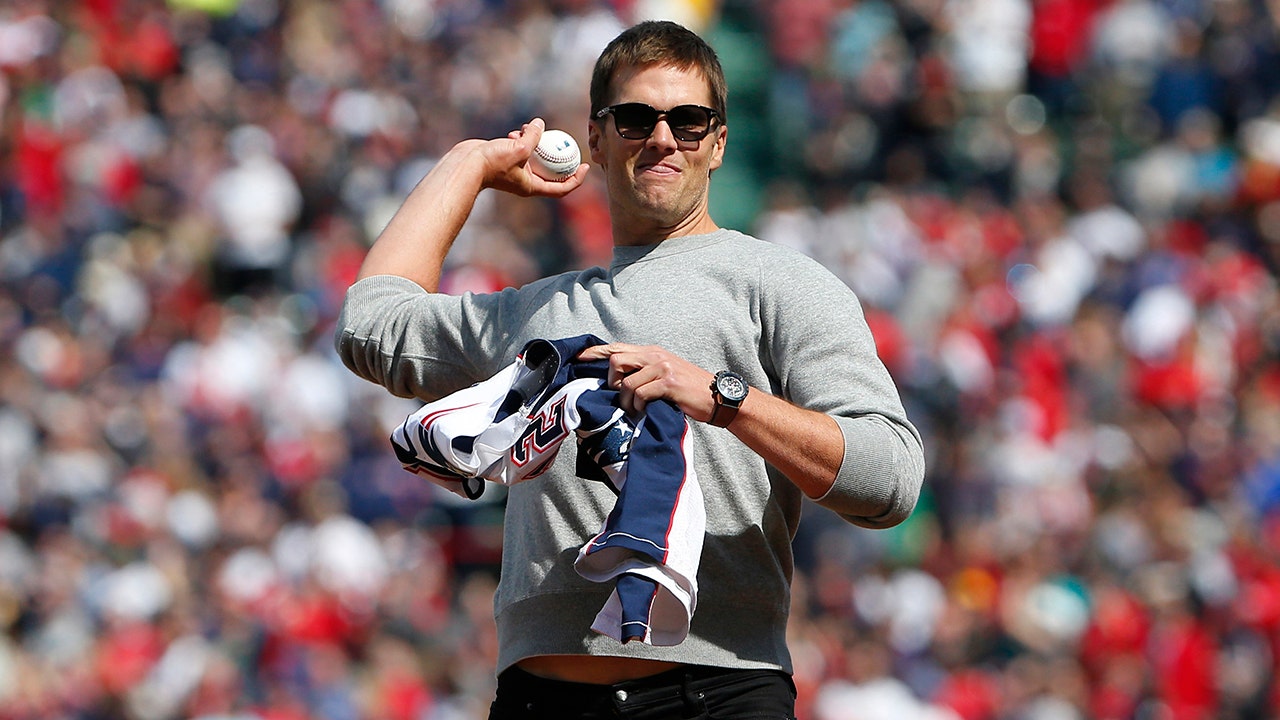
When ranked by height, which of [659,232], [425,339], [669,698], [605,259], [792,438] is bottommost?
[669,698]

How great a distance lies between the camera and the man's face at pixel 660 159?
10.3ft

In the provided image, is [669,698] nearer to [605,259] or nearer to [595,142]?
[595,142]

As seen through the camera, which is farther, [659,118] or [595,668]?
[659,118]

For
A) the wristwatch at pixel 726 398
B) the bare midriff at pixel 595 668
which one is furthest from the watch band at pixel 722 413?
the bare midriff at pixel 595 668

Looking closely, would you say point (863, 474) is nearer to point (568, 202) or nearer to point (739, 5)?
point (568, 202)

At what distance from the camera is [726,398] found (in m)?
2.74

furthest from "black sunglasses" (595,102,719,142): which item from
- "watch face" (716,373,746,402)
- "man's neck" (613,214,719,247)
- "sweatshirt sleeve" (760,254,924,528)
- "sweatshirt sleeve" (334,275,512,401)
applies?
"watch face" (716,373,746,402)

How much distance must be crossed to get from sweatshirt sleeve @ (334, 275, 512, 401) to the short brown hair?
1.42 feet

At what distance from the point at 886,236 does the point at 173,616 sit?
522cm

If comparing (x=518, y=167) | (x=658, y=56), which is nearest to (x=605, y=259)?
(x=518, y=167)

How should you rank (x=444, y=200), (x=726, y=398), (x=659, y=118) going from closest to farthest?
1. (x=726, y=398)
2. (x=659, y=118)
3. (x=444, y=200)

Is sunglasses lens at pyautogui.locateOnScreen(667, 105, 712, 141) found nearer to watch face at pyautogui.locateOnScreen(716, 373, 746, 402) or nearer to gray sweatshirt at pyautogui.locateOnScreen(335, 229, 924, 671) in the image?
gray sweatshirt at pyautogui.locateOnScreen(335, 229, 924, 671)

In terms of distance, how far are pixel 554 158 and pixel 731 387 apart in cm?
91

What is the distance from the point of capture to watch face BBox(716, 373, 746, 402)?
274 centimetres
